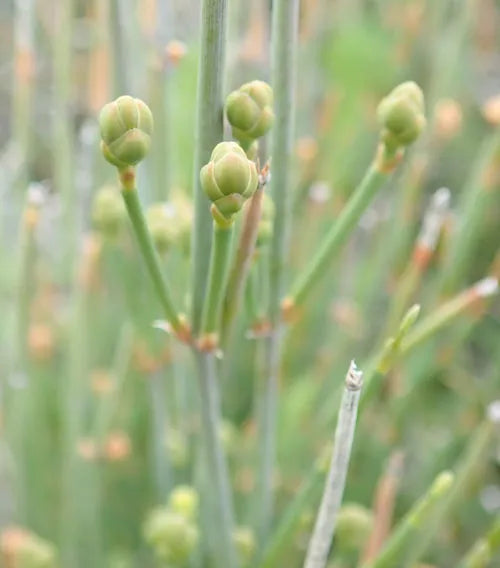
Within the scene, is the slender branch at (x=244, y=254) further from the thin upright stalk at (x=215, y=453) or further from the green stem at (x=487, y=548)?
the green stem at (x=487, y=548)

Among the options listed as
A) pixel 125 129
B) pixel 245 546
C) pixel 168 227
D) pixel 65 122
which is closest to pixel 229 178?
pixel 125 129

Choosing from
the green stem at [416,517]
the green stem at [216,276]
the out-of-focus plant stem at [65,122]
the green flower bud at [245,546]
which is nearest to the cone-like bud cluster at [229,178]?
the green stem at [216,276]

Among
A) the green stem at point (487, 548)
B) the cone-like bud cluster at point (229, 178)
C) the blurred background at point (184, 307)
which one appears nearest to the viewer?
the cone-like bud cluster at point (229, 178)

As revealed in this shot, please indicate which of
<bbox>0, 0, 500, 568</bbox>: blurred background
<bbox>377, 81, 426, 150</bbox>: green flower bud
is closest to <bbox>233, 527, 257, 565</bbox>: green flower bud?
<bbox>0, 0, 500, 568</bbox>: blurred background

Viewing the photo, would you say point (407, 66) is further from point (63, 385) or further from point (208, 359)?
point (208, 359)

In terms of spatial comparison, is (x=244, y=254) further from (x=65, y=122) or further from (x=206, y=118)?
(x=65, y=122)
